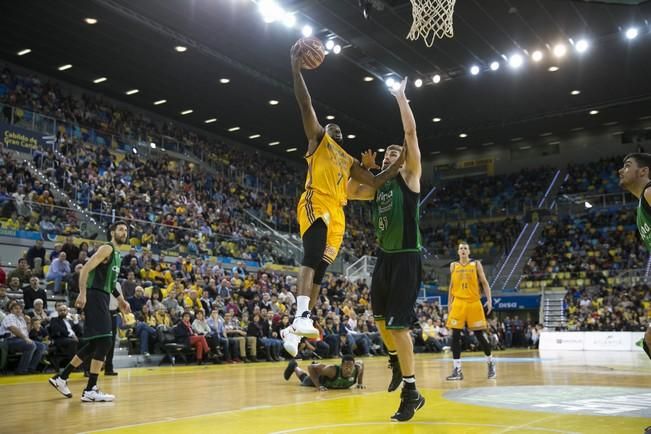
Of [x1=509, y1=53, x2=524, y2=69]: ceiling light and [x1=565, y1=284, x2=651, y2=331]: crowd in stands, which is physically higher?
[x1=509, y1=53, x2=524, y2=69]: ceiling light

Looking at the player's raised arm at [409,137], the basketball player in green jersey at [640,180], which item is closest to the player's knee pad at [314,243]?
the player's raised arm at [409,137]

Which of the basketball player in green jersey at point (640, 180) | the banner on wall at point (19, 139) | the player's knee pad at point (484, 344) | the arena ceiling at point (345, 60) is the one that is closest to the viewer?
the basketball player in green jersey at point (640, 180)

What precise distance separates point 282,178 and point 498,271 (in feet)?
39.3

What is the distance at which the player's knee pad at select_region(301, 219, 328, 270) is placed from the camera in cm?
504

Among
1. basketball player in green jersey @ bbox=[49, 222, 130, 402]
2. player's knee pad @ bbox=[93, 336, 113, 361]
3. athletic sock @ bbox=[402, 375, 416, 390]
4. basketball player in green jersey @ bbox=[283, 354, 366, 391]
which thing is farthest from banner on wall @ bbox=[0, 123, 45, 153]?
athletic sock @ bbox=[402, 375, 416, 390]

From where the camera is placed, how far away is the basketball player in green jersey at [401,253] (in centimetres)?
511

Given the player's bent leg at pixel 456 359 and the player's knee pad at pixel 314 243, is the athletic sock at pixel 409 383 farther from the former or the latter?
the player's bent leg at pixel 456 359

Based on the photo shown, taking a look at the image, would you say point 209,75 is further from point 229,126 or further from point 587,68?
point 587,68

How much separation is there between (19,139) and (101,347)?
46.5ft

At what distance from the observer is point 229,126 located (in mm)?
29562

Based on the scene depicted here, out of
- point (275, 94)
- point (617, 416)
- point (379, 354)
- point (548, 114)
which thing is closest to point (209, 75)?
point (275, 94)

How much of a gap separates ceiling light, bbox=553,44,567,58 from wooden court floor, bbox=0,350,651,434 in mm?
15441

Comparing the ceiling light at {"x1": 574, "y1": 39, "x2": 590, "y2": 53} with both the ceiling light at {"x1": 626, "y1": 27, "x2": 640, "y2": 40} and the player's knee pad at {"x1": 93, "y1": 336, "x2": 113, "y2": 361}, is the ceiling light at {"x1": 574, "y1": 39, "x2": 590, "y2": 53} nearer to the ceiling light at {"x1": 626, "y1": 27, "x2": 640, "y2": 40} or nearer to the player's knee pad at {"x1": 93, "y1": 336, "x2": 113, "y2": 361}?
the ceiling light at {"x1": 626, "y1": 27, "x2": 640, "y2": 40}

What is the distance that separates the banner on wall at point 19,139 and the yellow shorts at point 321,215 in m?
16.2
